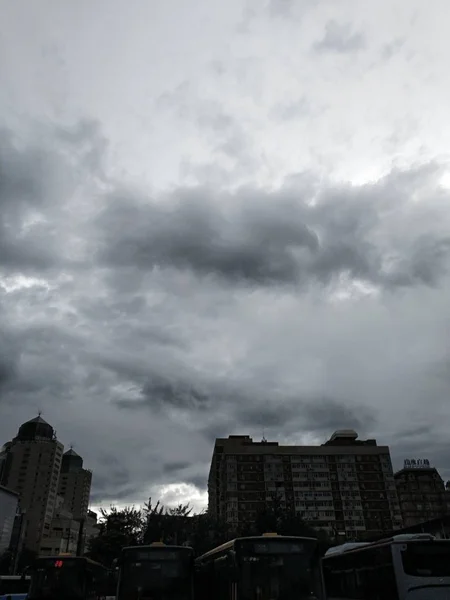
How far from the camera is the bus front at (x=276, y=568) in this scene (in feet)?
43.3

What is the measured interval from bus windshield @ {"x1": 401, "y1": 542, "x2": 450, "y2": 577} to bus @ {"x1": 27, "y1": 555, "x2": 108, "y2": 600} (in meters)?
12.3

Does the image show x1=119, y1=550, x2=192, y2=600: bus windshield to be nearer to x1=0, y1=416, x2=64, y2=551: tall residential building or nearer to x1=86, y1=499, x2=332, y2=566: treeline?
x1=86, y1=499, x2=332, y2=566: treeline

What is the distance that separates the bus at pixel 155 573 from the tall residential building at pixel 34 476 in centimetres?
14901

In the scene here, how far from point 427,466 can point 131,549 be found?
14050cm

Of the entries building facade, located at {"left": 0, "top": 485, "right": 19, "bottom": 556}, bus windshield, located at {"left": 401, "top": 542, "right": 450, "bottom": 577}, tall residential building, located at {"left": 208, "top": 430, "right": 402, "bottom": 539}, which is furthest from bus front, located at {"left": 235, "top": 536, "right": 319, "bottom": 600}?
tall residential building, located at {"left": 208, "top": 430, "right": 402, "bottom": 539}

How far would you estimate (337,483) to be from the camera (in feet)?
335

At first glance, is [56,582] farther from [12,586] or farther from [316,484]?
[316,484]

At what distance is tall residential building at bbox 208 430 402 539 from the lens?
97688 millimetres

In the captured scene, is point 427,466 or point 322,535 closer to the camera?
point 322,535

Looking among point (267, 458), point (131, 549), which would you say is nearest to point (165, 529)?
point (131, 549)

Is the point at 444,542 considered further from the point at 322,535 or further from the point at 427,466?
the point at 427,466

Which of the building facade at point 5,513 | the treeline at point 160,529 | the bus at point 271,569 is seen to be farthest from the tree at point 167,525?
the bus at point 271,569

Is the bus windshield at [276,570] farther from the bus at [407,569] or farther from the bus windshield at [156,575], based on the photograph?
the bus windshield at [156,575]

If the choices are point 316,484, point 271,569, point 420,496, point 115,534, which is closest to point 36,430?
point 316,484
